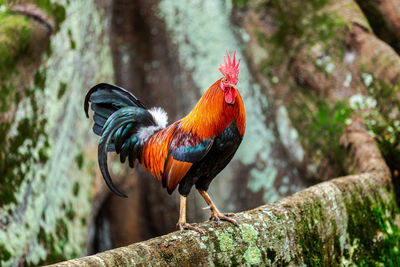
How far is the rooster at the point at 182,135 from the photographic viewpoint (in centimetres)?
280

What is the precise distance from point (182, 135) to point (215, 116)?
0.91 feet

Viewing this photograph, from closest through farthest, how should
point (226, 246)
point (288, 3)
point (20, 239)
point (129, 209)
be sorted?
point (226, 246) → point (20, 239) → point (288, 3) → point (129, 209)

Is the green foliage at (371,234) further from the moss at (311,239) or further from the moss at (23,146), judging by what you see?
the moss at (23,146)

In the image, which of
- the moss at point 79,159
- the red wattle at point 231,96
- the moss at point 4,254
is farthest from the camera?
the moss at point 79,159

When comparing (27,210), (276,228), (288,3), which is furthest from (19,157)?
(288,3)

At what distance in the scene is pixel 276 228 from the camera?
275 centimetres

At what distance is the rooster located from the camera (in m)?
2.80

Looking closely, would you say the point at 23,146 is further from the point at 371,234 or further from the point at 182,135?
the point at 371,234

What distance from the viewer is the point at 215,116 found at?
283cm

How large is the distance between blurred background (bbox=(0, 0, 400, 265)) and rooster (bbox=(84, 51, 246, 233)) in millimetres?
1670

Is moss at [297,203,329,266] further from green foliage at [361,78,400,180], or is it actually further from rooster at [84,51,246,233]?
green foliage at [361,78,400,180]

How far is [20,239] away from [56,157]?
1.24 metres

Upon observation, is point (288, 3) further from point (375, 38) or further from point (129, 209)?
point (129, 209)

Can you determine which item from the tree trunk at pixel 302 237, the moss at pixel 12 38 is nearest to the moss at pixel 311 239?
the tree trunk at pixel 302 237
